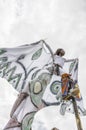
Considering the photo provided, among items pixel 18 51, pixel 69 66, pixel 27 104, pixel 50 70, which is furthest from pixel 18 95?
pixel 69 66

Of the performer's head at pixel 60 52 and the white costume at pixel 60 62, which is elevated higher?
the performer's head at pixel 60 52

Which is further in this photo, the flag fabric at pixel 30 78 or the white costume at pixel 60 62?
the white costume at pixel 60 62

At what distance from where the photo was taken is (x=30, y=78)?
18719 mm

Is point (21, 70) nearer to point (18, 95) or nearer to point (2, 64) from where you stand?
point (2, 64)

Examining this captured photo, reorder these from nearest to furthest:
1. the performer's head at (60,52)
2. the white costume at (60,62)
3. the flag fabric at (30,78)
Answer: the flag fabric at (30,78), the white costume at (60,62), the performer's head at (60,52)

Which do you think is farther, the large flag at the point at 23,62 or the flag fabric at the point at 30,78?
the large flag at the point at 23,62

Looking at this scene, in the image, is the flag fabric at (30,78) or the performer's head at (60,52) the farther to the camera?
the performer's head at (60,52)

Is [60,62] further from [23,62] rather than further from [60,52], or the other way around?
[23,62]

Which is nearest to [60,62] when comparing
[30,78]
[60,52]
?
[60,52]

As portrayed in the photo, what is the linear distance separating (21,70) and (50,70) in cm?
185

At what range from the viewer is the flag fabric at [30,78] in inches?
657

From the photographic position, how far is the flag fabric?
16.7 m

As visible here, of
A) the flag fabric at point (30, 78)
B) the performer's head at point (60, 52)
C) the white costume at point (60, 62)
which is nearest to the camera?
the flag fabric at point (30, 78)

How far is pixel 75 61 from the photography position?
A: 21984mm
